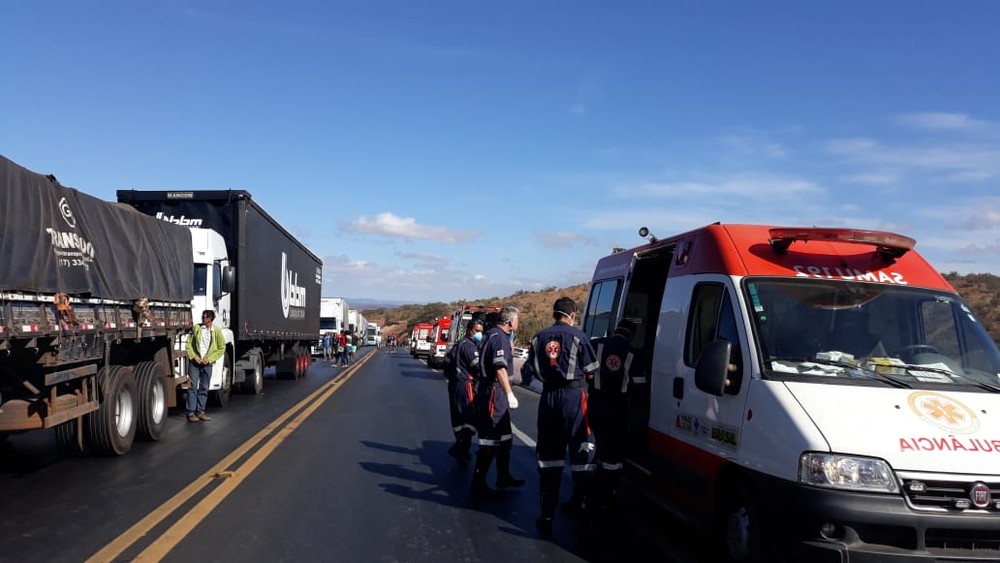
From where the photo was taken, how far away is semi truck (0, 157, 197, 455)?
7484 millimetres

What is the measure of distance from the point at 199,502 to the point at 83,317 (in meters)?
2.81

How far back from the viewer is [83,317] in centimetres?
865

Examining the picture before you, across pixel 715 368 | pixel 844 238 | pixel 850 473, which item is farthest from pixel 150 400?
pixel 850 473

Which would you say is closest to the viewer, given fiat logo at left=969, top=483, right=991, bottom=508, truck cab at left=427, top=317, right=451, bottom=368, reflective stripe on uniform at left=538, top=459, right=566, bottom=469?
fiat logo at left=969, top=483, right=991, bottom=508

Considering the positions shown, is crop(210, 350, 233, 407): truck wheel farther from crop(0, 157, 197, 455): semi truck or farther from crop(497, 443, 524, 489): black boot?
crop(497, 443, 524, 489): black boot

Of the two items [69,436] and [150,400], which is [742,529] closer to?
[69,436]

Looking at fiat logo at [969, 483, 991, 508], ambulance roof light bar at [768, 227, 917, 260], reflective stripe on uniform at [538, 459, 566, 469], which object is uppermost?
ambulance roof light bar at [768, 227, 917, 260]

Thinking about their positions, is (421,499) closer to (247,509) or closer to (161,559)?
(247,509)

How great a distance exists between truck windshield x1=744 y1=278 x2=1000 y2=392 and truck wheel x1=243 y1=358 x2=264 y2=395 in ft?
49.2

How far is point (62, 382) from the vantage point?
8.23 m

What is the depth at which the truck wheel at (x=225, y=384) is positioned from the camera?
15.5 meters

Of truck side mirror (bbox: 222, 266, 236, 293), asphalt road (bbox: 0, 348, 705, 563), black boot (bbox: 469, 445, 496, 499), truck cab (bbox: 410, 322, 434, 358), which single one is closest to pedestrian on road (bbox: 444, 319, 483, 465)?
asphalt road (bbox: 0, 348, 705, 563)

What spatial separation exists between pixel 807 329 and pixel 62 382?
7.07 m

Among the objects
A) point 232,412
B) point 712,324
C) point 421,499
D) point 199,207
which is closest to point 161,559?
point 421,499
